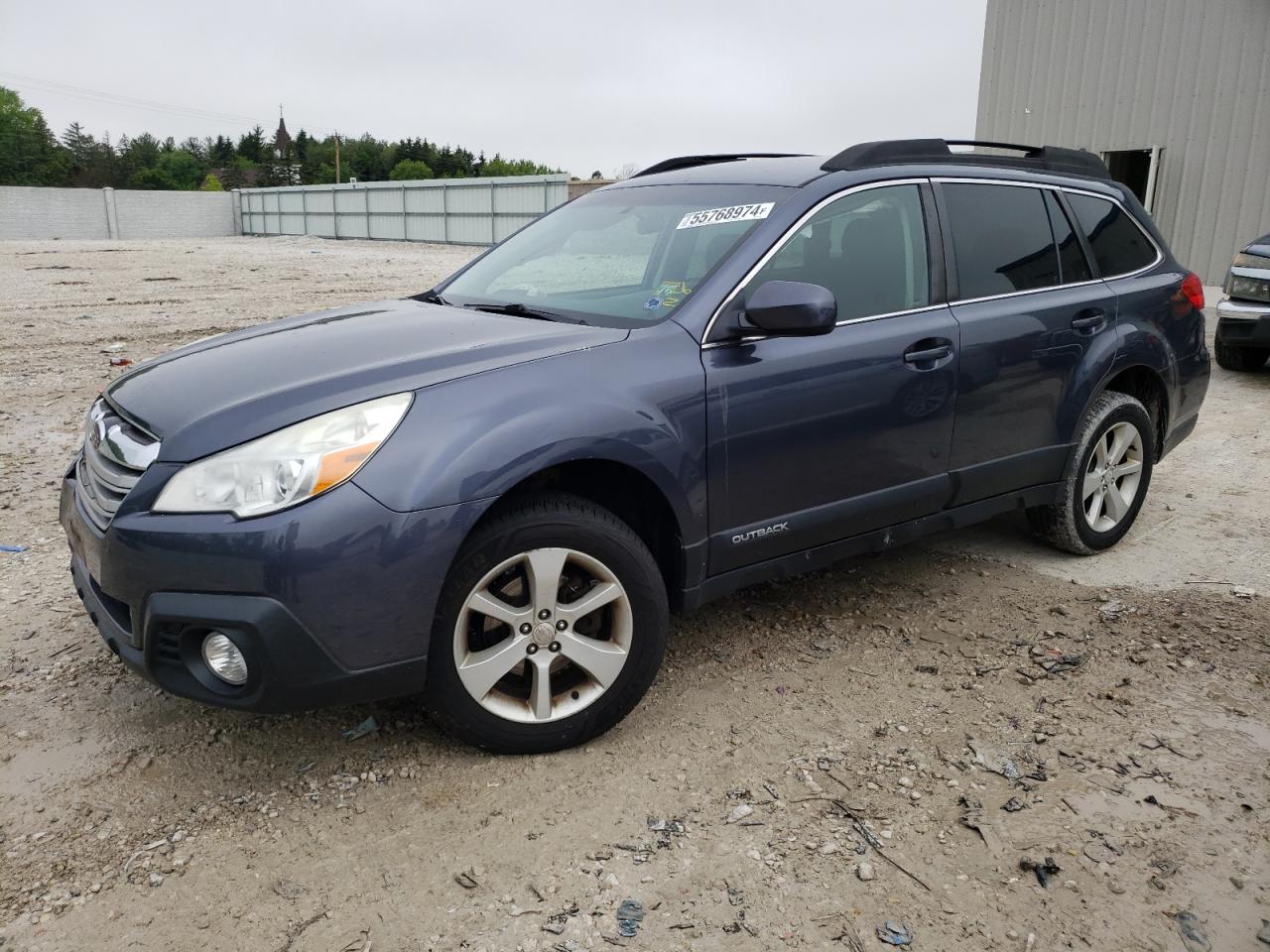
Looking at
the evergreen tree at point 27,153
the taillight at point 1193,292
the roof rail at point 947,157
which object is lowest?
the taillight at point 1193,292

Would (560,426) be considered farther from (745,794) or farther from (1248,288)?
(1248,288)

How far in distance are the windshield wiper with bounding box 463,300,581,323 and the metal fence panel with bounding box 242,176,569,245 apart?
87.3 feet

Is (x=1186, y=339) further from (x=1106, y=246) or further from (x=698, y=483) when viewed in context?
(x=698, y=483)

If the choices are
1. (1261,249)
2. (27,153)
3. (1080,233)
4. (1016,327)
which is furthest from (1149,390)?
(27,153)

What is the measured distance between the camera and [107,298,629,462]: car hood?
265cm

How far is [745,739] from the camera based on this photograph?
313cm

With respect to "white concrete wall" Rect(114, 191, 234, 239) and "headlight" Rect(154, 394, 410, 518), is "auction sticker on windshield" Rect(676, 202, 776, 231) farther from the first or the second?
"white concrete wall" Rect(114, 191, 234, 239)

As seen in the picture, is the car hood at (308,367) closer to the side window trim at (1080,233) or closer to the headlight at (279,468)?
the headlight at (279,468)

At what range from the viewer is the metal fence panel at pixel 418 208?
3359 cm

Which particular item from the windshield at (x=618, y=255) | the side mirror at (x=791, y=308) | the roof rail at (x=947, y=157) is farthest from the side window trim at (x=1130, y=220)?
the side mirror at (x=791, y=308)

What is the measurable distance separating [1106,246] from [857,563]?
5.89 feet

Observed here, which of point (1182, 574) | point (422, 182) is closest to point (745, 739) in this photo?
point (1182, 574)

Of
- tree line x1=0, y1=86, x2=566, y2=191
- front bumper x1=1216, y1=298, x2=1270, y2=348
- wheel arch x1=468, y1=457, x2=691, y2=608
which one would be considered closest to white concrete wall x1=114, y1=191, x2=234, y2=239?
tree line x1=0, y1=86, x2=566, y2=191

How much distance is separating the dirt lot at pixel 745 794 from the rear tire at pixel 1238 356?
5863mm
